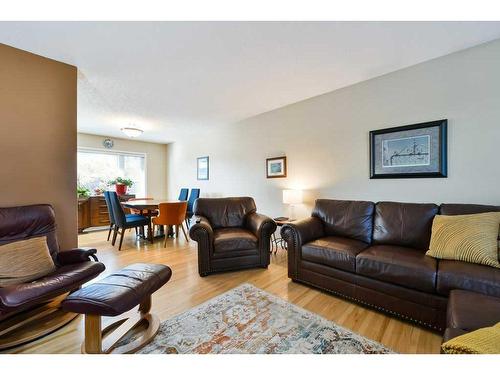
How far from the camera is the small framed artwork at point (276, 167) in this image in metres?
3.77

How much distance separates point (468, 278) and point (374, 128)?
1903mm

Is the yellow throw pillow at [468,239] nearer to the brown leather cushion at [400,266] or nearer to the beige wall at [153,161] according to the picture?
the brown leather cushion at [400,266]

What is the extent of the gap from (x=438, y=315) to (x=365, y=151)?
75.7 inches

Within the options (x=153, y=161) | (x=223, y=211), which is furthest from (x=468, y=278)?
(x=153, y=161)

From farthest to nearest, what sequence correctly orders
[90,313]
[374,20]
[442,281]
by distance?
[374,20]
[442,281]
[90,313]

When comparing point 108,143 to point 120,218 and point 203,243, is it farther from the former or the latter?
point 203,243

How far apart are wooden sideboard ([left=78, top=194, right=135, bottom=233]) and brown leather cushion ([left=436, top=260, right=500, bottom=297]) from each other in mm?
6223

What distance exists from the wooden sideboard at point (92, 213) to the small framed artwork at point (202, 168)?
2.39 metres

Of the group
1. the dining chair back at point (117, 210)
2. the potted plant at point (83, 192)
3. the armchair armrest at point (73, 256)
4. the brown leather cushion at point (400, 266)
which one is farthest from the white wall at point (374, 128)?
the potted plant at point (83, 192)

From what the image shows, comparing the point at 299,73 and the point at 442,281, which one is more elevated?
the point at 299,73

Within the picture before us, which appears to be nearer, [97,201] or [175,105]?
[175,105]

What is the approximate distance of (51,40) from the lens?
1.94 m

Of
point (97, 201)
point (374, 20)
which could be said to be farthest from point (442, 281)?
point (97, 201)

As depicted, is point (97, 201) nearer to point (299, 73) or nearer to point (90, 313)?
point (90, 313)
